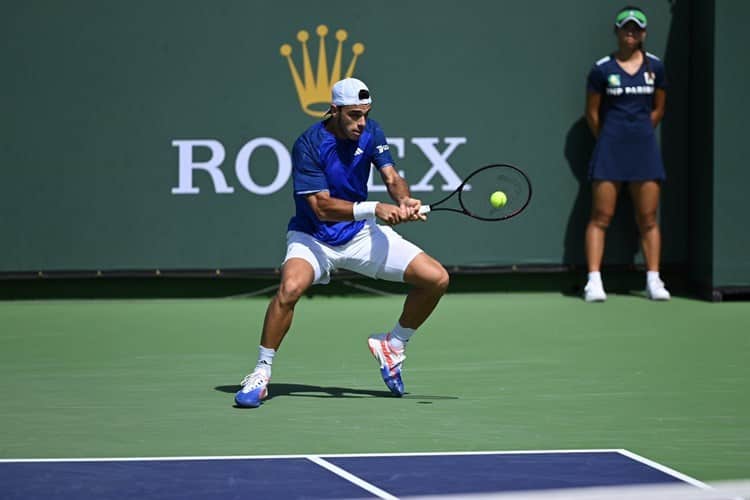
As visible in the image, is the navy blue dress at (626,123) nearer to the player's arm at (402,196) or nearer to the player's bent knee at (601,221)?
the player's bent knee at (601,221)

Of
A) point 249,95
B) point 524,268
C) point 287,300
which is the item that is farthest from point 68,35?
point 287,300

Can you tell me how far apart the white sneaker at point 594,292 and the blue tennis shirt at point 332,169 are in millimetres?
3470

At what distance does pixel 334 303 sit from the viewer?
34.2ft

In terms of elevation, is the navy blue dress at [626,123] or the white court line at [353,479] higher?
the navy blue dress at [626,123]

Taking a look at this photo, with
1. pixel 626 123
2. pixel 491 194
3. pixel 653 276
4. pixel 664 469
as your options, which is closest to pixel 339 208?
pixel 491 194

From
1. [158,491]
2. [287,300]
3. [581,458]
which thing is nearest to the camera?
[158,491]

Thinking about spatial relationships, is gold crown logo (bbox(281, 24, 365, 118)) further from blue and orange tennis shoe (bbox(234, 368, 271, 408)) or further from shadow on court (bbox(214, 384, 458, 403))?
blue and orange tennis shoe (bbox(234, 368, 271, 408))

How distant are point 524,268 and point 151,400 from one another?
4172 millimetres

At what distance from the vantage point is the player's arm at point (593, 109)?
1030 cm

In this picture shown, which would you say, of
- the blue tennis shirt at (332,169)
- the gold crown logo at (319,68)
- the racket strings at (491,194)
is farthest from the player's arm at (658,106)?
the blue tennis shirt at (332,169)

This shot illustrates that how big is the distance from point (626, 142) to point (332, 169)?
3745mm

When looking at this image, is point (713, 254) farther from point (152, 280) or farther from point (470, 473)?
point (470, 473)

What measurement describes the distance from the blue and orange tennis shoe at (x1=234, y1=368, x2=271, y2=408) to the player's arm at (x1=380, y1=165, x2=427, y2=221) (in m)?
0.95

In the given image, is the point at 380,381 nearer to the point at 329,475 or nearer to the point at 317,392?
the point at 317,392
